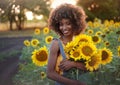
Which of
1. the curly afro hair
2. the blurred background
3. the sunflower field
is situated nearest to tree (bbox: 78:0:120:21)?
the blurred background


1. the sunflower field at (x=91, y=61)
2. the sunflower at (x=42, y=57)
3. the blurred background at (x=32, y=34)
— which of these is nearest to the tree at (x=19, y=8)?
the blurred background at (x=32, y=34)

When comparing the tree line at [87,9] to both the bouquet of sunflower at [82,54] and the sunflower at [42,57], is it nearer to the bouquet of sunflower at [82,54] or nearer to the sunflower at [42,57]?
the sunflower at [42,57]

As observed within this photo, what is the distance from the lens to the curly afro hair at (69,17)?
8.70 feet

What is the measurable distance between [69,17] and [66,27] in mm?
66

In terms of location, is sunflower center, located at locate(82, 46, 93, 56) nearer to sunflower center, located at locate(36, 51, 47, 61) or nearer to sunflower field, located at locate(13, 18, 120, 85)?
sunflower field, located at locate(13, 18, 120, 85)

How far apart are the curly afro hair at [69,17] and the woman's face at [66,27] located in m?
0.02

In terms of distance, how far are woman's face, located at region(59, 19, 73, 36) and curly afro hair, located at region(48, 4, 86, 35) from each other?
0.02 metres

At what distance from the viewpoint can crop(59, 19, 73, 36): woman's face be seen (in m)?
2.63

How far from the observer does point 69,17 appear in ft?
8.67

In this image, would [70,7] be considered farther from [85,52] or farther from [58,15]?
[85,52]

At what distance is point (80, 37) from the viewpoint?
2670mm

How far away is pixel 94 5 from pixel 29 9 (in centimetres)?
673

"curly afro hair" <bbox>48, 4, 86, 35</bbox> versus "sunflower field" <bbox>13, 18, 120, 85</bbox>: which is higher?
"curly afro hair" <bbox>48, 4, 86, 35</bbox>

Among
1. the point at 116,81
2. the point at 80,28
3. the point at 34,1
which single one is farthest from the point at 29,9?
the point at 80,28
